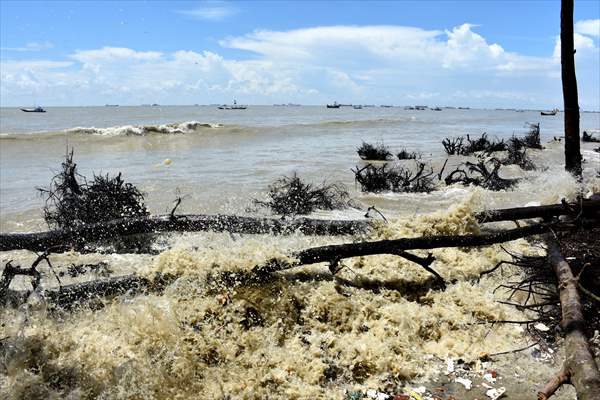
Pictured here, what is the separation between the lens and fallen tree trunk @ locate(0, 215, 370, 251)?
238 inches

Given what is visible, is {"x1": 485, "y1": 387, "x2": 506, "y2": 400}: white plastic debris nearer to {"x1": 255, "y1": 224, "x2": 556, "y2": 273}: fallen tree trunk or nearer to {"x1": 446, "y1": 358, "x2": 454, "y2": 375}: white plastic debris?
{"x1": 446, "y1": 358, "x2": 454, "y2": 375}: white plastic debris

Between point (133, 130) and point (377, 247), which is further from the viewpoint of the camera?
point (133, 130)

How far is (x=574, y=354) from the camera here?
318cm

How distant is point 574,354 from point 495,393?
0.79 metres

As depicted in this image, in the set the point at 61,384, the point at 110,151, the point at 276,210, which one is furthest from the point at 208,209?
the point at 110,151

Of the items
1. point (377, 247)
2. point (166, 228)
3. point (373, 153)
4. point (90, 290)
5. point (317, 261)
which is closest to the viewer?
point (90, 290)

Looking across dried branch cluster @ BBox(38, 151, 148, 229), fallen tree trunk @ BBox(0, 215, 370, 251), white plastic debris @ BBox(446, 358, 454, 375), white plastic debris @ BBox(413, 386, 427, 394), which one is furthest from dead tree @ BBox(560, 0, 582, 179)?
dried branch cluster @ BBox(38, 151, 148, 229)

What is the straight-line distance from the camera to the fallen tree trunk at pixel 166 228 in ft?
19.9

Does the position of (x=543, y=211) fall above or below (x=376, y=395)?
above

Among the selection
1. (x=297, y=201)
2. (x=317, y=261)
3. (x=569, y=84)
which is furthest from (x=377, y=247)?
(x=569, y=84)

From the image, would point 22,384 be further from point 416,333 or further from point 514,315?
point 514,315

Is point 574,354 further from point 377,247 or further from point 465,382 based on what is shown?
point 377,247

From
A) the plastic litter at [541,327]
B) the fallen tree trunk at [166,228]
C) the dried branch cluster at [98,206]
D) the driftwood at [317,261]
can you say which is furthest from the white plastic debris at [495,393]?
the dried branch cluster at [98,206]

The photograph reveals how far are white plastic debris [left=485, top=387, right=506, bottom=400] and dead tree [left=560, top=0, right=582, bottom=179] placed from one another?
632 cm
